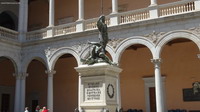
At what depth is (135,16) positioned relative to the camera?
1766 centimetres

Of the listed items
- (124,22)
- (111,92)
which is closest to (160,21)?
(124,22)

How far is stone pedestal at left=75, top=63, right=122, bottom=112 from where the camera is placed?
7449 mm

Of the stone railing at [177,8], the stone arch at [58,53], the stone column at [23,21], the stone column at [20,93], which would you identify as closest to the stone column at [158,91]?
the stone railing at [177,8]

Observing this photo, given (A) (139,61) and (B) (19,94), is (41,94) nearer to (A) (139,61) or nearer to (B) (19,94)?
(B) (19,94)

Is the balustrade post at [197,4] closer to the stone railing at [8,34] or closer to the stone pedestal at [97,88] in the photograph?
the stone pedestal at [97,88]

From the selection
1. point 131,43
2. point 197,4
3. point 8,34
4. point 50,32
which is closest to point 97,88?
point 131,43

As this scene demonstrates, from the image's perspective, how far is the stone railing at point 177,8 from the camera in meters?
16.1

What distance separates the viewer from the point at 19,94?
20.3 meters

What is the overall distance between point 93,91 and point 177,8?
10.3 meters

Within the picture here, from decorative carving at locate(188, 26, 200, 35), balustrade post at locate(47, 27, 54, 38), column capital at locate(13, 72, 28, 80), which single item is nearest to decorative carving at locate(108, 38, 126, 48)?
decorative carving at locate(188, 26, 200, 35)

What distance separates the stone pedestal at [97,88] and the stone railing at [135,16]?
9.94 meters

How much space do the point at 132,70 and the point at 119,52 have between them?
4.21 meters

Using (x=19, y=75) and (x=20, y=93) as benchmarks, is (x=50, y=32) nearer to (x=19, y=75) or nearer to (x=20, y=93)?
(x=19, y=75)

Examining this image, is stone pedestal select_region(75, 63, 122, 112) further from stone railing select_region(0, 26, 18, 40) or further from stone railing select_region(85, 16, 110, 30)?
stone railing select_region(0, 26, 18, 40)
